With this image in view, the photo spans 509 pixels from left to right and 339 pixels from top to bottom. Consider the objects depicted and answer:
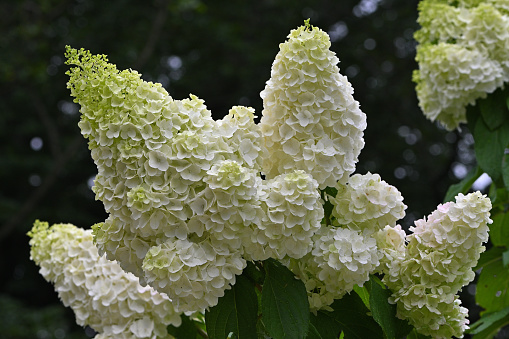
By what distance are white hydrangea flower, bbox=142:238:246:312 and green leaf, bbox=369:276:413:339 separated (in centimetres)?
33

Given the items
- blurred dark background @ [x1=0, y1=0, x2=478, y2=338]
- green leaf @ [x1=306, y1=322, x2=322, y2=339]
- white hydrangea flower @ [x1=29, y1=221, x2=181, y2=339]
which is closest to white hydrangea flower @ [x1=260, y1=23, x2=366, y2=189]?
green leaf @ [x1=306, y1=322, x2=322, y2=339]

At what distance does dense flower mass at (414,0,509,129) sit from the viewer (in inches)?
92.1

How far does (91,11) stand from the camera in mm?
9734

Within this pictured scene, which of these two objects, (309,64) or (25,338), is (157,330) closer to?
(309,64)

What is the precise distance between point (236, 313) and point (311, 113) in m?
0.49

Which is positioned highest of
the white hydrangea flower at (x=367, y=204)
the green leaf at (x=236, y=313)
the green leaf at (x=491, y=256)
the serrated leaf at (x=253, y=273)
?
the white hydrangea flower at (x=367, y=204)

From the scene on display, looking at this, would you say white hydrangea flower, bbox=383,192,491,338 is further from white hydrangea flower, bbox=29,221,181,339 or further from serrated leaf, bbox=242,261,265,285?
white hydrangea flower, bbox=29,221,181,339

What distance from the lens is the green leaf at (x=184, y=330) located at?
5.98 feet

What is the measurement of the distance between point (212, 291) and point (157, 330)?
0.44 metres

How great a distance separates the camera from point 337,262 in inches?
55.8

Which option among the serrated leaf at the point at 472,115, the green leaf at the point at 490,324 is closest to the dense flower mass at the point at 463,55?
the serrated leaf at the point at 472,115

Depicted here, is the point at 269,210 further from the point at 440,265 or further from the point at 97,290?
the point at 97,290

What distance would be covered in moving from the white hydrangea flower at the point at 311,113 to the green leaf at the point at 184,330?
0.59 meters

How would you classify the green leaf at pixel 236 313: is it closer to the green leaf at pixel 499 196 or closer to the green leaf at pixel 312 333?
the green leaf at pixel 312 333
